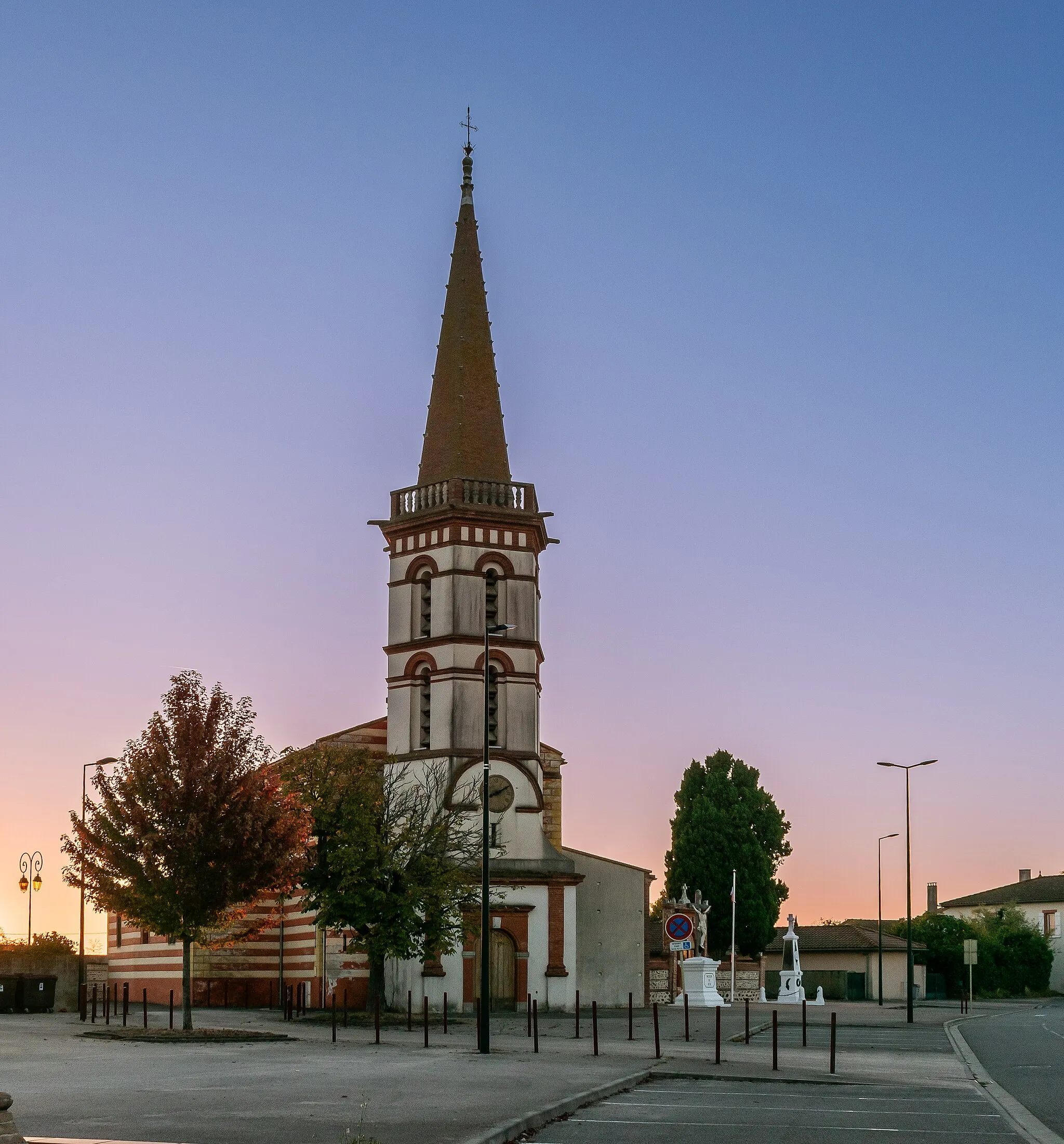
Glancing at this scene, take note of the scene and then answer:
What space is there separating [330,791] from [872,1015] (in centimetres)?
2276

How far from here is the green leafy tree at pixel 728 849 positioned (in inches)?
3041

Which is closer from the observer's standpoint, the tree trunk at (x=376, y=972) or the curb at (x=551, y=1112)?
the curb at (x=551, y=1112)

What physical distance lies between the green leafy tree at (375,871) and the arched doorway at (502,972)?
191 inches

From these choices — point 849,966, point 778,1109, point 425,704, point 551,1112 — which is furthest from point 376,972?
point 849,966

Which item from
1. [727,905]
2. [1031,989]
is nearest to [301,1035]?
[727,905]

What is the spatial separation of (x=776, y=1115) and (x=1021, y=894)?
105m

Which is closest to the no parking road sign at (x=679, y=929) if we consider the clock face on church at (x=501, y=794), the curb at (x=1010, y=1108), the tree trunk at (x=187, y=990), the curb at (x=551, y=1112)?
the curb at (x=1010, y=1108)

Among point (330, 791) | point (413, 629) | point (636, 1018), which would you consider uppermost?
point (413, 629)

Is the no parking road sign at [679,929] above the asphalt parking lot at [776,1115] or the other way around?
above

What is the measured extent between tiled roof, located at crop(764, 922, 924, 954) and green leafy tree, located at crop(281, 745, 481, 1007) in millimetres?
49731

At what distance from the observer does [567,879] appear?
48.6m

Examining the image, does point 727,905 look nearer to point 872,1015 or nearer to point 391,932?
point 872,1015

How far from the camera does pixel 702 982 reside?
5150cm

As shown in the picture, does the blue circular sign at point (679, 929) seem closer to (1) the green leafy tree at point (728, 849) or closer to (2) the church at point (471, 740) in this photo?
(2) the church at point (471, 740)
